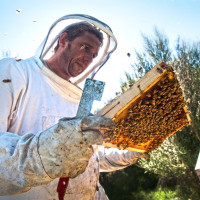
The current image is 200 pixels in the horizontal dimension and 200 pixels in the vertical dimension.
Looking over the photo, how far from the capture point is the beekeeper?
1.40 meters

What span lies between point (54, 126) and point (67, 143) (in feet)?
0.53

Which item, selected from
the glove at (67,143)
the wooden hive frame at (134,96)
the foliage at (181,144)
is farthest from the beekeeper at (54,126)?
the foliage at (181,144)

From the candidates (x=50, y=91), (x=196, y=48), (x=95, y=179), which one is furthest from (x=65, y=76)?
(x=196, y=48)

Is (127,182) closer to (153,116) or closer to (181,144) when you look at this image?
(181,144)

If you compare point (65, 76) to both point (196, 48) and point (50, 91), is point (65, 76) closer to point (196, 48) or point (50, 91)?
point (50, 91)

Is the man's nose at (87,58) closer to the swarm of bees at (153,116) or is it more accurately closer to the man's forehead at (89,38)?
the man's forehead at (89,38)

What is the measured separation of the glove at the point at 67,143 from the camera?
1390mm

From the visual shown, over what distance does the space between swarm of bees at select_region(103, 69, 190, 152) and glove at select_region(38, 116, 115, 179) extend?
1.72ft

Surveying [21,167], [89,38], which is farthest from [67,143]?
[89,38]

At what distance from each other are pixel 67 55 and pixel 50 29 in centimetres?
38

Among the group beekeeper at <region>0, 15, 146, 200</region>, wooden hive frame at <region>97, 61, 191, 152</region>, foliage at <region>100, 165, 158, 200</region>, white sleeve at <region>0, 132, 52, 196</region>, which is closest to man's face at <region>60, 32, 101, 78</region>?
beekeeper at <region>0, 15, 146, 200</region>

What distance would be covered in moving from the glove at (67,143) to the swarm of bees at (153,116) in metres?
0.52

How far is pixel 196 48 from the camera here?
12266 millimetres

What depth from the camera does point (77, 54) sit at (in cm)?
270
